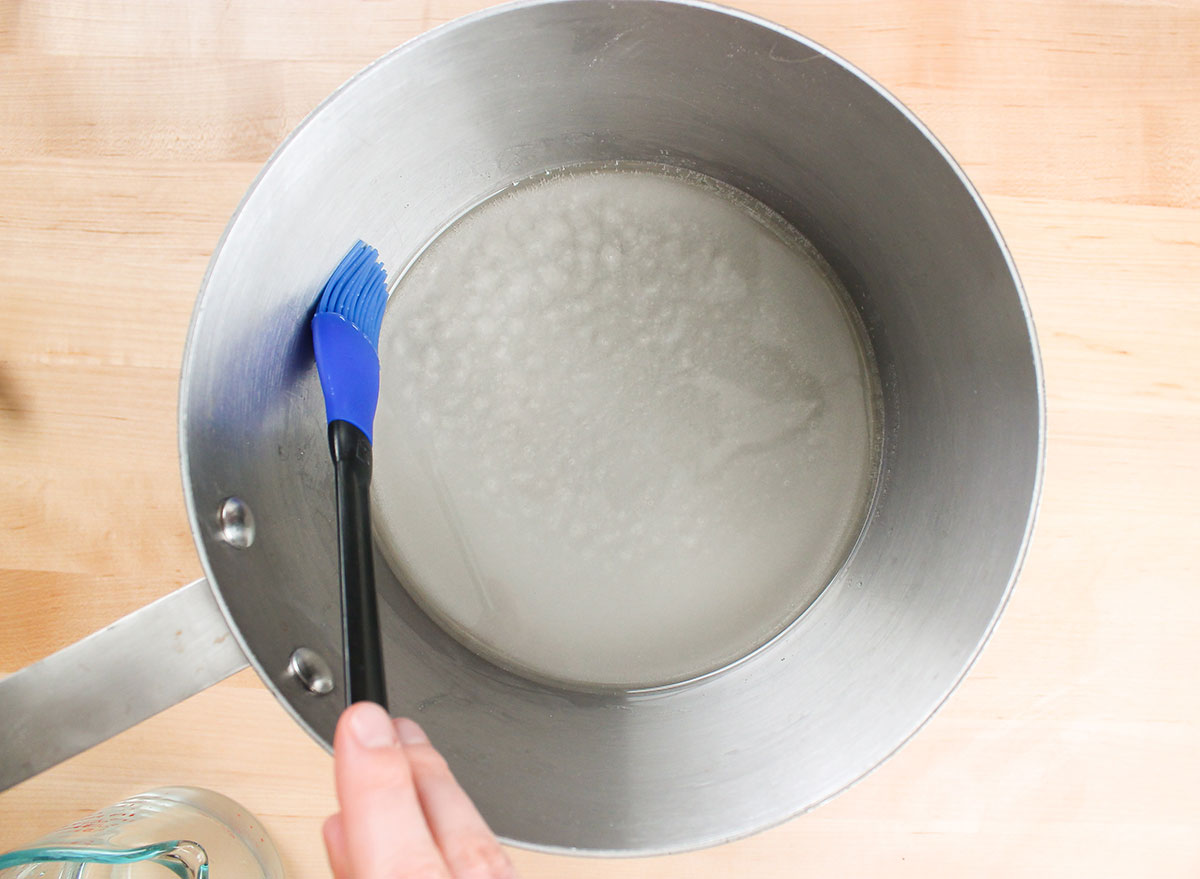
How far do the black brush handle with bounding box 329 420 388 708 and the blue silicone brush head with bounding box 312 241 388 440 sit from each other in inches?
0.5

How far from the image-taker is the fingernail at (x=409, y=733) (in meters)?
0.33

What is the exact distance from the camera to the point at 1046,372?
22.8 inches

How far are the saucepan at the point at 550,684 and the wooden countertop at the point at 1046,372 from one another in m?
0.09

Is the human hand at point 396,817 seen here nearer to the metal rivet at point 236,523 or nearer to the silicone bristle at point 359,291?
the metal rivet at point 236,523

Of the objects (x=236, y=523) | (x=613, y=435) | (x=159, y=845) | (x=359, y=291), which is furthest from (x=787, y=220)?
(x=159, y=845)

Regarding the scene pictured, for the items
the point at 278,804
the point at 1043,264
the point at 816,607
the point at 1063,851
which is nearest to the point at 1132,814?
the point at 1063,851

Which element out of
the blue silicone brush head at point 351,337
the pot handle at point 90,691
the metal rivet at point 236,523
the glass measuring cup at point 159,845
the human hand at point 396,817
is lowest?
the human hand at point 396,817

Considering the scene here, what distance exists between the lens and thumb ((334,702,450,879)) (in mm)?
285

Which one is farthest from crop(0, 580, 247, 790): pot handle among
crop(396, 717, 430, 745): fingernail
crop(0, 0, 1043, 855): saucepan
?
crop(396, 717, 430, 745): fingernail

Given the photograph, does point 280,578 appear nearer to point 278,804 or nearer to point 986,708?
point 278,804

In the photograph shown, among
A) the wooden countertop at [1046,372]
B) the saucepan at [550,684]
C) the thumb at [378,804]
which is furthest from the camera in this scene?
the wooden countertop at [1046,372]

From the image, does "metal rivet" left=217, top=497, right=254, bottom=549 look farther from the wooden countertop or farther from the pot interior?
the wooden countertop

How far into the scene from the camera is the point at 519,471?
591 mm

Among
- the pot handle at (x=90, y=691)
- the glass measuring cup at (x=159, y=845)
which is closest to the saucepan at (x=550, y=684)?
the pot handle at (x=90, y=691)
